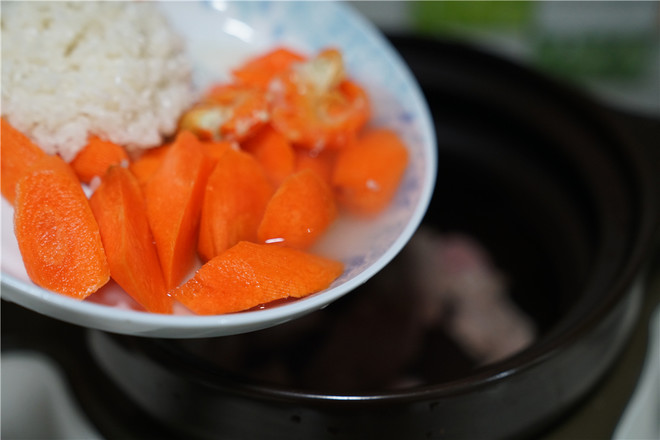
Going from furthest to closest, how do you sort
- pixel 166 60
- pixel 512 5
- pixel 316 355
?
1. pixel 512 5
2. pixel 316 355
3. pixel 166 60

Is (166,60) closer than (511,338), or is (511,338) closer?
(166,60)

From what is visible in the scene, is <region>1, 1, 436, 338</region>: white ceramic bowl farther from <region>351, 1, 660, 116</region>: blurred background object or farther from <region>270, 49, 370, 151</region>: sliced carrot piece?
<region>351, 1, 660, 116</region>: blurred background object

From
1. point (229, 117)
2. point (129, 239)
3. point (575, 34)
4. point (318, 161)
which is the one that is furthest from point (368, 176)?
point (575, 34)

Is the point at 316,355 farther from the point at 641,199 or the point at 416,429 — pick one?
the point at 641,199

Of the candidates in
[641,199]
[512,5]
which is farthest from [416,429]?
[512,5]

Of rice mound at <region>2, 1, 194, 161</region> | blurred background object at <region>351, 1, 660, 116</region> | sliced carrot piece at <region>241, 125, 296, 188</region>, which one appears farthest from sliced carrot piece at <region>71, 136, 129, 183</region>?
blurred background object at <region>351, 1, 660, 116</region>

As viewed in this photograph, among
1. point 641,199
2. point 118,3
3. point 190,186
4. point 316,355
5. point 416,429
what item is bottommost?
point 316,355

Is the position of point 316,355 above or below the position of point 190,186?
below

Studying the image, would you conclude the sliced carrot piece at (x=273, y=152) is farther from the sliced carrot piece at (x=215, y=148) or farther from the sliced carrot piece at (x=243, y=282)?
the sliced carrot piece at (x=243, y=282)
